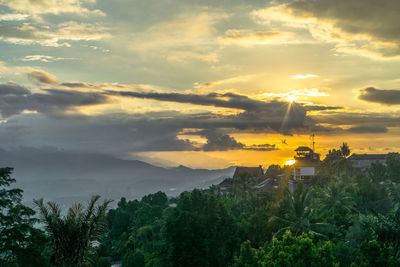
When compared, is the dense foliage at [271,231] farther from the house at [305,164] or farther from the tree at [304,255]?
the house at [305,164]

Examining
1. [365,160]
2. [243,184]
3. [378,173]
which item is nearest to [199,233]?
[243,184]

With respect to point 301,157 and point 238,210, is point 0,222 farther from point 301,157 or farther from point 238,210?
point 301,157

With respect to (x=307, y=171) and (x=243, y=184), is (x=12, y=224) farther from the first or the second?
(x=307, y=171)

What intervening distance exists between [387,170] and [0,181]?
103 m

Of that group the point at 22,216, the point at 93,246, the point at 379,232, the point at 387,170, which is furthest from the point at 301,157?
the point at 93,246

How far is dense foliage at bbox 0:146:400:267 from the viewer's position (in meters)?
37.0

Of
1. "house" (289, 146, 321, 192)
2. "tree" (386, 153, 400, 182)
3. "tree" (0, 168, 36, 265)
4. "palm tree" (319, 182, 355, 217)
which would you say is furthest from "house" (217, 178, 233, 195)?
"tree" (0, 168, 36, 265)

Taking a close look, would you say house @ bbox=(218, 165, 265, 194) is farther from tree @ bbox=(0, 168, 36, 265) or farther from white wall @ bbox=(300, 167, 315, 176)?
tree @ bbox=(0, 168, 36, 265)

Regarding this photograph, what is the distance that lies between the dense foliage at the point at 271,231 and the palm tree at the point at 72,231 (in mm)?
225

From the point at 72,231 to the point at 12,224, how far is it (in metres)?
15.5

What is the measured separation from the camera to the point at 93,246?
910 inches

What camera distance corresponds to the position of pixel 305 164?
132125mm

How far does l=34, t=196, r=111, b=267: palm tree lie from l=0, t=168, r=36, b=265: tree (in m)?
13.4

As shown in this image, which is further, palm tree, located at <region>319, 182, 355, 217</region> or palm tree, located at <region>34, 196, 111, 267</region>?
palm tree, located at <region>319, 182, 355, 217</region>
